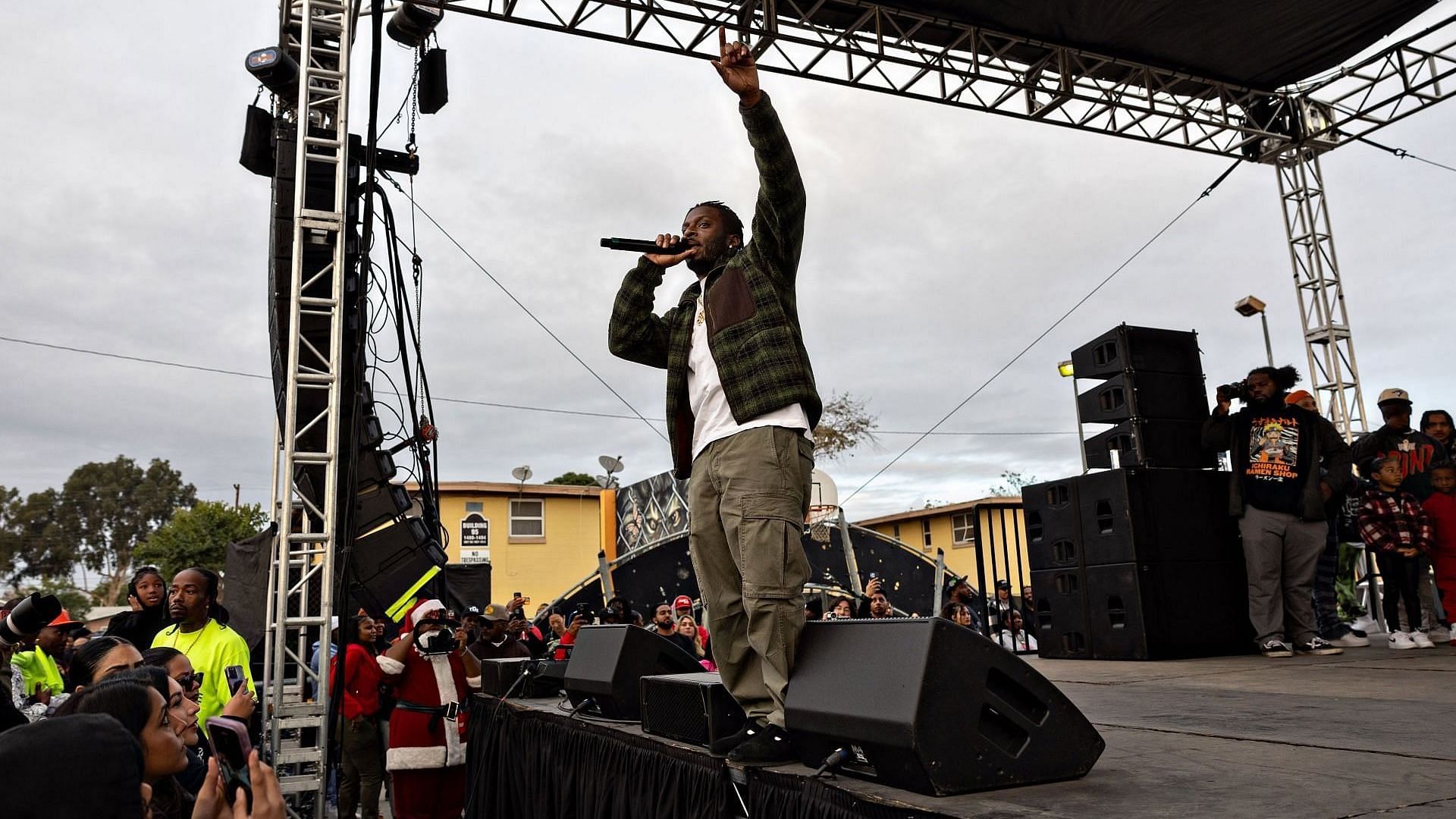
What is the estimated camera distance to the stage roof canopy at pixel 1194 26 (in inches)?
341

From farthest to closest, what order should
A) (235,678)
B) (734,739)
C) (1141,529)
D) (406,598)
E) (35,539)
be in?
(35,539)
(406,598)
(1141,529)
(235,678)
(734,739)

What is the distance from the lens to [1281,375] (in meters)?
5.04

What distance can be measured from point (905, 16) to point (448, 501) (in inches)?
707

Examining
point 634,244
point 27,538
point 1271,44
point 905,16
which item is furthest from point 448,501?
point 27,538

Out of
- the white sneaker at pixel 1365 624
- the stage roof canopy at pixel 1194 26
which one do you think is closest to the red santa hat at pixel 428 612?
the white sneaker at pixel 1365 624

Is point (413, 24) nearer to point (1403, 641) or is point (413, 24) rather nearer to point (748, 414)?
point (748, 414)

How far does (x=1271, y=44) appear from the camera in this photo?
9.52 m

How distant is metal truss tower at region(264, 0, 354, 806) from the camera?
18.3 feet

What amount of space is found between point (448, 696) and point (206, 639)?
1815 mm

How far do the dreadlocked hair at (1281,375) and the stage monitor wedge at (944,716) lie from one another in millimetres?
3741

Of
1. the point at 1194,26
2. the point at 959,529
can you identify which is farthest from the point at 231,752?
the point at 959,529

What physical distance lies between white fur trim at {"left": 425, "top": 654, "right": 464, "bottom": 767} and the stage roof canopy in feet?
21.7

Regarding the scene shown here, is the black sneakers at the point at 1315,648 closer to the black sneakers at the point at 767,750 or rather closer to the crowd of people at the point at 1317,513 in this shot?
the crowd of people at the point at 1317,513

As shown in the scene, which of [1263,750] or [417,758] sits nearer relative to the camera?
[1263,750]
